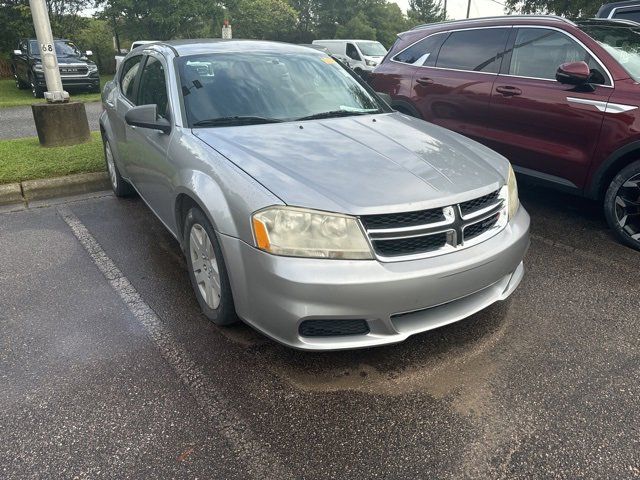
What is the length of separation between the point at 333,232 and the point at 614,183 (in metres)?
2.96

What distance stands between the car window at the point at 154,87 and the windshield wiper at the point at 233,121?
Answer: 419 mm

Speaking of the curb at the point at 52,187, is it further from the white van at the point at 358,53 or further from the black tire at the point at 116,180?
the white van at the point at 358,53

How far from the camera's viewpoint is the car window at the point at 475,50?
4977 mm

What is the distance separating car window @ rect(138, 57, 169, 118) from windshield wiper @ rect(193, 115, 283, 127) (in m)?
0.42

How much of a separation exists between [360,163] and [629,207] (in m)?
2.68

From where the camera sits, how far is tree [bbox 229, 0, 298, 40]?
139 feet

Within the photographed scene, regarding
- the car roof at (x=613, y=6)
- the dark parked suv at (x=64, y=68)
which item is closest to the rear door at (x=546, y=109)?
the car roof at (x=613, y=6)

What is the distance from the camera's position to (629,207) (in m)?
4.02

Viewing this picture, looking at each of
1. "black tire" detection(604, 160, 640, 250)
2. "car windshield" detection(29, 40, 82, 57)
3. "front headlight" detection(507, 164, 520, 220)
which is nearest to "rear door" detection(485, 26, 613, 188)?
"black tire" detection(604, 160, 640, 250)

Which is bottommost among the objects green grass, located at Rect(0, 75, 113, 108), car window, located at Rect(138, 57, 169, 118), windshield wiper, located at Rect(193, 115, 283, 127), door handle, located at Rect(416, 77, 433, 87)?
green grass, located at Rect(0, 75, 113, 108)

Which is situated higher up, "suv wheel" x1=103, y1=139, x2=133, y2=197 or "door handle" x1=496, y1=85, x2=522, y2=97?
"door handle" x1=496, y1=85, x2=522, y2=97

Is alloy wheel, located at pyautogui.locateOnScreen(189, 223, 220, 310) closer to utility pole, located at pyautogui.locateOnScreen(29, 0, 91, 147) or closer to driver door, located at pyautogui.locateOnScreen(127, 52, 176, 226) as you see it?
driver door, located at pyautogui.locateOnScreen(127, 52, 176, 226)

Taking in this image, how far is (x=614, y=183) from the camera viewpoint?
402 centimetres

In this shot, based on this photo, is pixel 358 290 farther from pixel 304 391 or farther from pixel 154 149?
pixel 154 149
